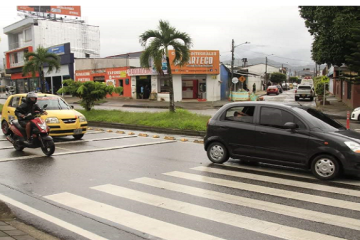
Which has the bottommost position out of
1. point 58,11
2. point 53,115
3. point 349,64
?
point 53,115

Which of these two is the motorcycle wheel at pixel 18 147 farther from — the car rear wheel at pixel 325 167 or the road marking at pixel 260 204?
the car rear wheel at pixel 325 167

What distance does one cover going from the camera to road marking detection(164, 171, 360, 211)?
543 cm

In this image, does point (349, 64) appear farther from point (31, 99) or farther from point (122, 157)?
point (31, 99)

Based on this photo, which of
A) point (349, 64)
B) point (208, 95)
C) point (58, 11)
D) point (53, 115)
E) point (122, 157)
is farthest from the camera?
point (58, 11)

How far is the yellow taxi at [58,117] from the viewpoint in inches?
469

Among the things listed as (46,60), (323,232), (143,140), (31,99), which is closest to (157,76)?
(46,60)

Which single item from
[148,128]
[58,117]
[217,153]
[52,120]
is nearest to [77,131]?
[58,117]

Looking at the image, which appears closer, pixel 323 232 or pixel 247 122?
pixel 323 232

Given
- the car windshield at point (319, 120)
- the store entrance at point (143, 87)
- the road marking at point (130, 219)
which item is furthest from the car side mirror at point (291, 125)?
the store entrance at point (143, 87)

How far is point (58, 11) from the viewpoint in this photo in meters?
57.9

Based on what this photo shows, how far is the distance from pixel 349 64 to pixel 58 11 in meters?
50.4

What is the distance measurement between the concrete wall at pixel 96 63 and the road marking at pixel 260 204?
43.5 metres

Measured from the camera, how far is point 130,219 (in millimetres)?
4793

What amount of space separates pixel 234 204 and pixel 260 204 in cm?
41
